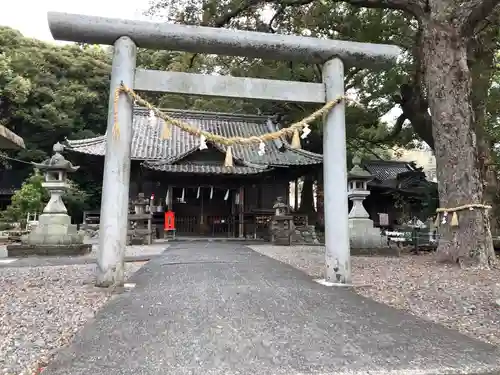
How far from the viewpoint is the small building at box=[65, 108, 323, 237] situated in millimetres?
17812

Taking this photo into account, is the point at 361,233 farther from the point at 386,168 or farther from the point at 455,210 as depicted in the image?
the point at 386,168

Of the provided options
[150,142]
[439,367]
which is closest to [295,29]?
[150,142]

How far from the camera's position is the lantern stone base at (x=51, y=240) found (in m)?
10.2

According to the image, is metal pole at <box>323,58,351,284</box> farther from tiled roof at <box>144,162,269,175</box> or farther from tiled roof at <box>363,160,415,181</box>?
tiled roof at <box>363,160,415,181</box>

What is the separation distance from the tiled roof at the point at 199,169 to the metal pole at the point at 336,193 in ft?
36.7

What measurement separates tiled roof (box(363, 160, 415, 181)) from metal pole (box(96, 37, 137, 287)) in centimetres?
2405

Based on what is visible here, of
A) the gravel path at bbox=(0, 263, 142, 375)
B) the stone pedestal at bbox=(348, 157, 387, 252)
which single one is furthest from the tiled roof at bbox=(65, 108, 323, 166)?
the gravel path at bbox=(0, 263, 142, 375)

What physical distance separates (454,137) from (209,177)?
11.8m

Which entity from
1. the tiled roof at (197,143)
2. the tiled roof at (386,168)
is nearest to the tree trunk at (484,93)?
the tiled roof at (197,143)

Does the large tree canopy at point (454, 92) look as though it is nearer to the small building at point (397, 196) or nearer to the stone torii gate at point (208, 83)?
the stone torii gate at point (208, 83)

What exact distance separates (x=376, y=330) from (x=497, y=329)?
1.25 m

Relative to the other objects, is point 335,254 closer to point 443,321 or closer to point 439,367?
point 443,321

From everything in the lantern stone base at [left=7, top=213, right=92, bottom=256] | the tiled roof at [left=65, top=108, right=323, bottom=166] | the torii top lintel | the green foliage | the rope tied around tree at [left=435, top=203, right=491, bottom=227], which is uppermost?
the tiled roof at [left=65, top=108, right=323, bottom=166]

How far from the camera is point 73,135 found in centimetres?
2673
